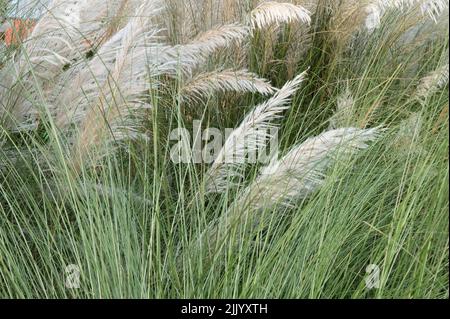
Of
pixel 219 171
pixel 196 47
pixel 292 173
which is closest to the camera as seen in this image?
pixel 292 173

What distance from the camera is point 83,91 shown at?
236cm

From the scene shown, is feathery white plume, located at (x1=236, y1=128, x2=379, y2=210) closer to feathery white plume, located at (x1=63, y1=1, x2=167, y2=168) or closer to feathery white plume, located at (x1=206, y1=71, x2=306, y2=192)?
feathery white plume, located at (x1=206, y1=71, x2=306, y2=192)

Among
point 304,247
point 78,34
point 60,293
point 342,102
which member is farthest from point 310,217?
point 78,34

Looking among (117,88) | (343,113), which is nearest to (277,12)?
(343,113)

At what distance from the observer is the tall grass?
6.12 ft

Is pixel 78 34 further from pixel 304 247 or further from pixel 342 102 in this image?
pixel 304 247

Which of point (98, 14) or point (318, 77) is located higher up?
point (98, 14)

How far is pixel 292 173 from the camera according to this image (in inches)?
78.4

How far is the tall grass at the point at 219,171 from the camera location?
1.87m

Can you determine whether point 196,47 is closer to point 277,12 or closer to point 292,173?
point 277,12

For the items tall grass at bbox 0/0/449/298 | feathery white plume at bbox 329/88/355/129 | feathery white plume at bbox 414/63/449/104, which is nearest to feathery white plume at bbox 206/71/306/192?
tall grass at bbox 0/0/449/298

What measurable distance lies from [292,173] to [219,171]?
25 cm

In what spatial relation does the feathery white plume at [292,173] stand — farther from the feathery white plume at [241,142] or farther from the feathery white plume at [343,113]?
the feathery white plume at [343,113]

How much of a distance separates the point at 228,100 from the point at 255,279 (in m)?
1.19
